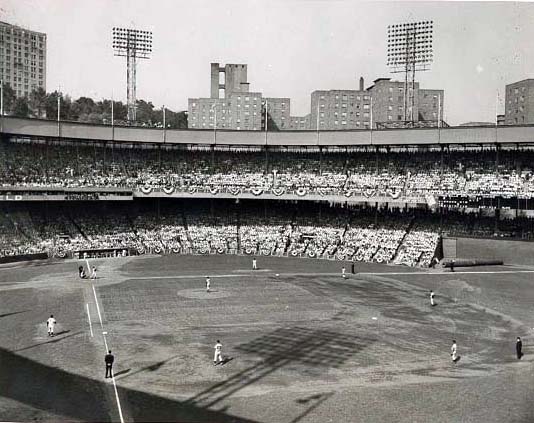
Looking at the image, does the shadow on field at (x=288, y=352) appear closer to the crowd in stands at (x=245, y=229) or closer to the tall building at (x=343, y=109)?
the crowd in stands at (x=245, y=229)

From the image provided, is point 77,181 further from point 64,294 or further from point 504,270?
point 504,270

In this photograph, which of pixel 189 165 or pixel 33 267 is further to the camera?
pixel 189 165

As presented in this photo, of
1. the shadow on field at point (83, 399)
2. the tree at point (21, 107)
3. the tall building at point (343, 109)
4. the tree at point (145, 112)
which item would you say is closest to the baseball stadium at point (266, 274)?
the shadow on field at point (83, 399)

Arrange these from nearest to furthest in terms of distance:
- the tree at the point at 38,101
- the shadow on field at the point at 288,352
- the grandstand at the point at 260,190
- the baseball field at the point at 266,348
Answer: the baseball field at the point at 266,348 → the shadow on field at the point at 288,352 → the grandstand at the point at 260,190 → the tree at the point at 38,101

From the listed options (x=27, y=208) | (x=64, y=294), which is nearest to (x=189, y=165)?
(x=27, y=208)

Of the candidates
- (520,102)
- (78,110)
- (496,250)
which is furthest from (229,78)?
(496,250)

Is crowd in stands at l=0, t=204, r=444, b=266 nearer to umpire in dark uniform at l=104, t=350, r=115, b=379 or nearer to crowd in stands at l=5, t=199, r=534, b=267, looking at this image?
crowd in stands at l=5, t=199, r=534, b=267
